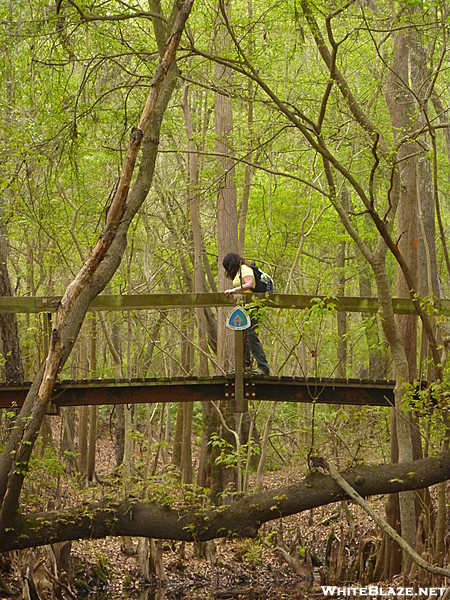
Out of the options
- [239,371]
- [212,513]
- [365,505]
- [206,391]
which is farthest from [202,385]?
[365,505]

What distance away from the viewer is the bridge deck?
8.24 metres

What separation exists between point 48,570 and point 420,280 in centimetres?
670

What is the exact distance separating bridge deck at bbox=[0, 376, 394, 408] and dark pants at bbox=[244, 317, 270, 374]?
23 centimetres

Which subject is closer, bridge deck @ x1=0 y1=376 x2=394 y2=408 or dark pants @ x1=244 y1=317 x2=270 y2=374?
bridge deck @ x1=0 y1=376 x2=394 y2=408

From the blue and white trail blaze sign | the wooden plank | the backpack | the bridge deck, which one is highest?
the backpack

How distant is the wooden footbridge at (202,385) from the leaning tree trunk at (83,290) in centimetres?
151

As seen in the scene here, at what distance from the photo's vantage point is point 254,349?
8562 mm

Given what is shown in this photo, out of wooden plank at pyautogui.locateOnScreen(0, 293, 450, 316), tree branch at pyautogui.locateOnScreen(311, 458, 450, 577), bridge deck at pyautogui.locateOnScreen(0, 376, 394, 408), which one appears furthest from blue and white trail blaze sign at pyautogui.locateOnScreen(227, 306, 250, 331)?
tree branch at pyautogui.locateOnScreen(311, 458, 450, 577)

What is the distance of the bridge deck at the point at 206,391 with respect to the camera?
824 cm

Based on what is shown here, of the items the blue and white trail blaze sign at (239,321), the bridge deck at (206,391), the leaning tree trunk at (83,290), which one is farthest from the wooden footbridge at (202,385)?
the leaning tree trunk at (83,290)

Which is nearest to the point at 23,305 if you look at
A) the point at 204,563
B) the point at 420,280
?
the point at 204,563

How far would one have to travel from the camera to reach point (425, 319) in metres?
7.24

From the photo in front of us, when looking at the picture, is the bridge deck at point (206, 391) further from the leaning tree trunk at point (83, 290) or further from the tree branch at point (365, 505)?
the leaning tree trunk at point (83, 290)

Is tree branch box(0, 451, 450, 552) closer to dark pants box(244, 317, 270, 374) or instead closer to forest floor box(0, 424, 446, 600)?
dark pants box(244, 317, 270, 374)
